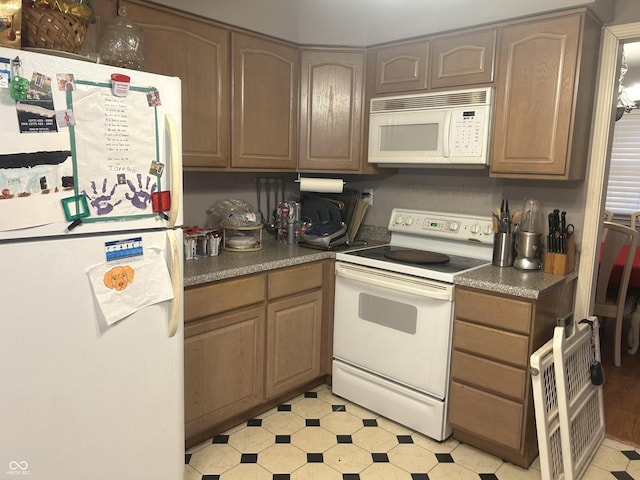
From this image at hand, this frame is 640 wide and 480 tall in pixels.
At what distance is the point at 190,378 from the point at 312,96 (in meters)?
1.74

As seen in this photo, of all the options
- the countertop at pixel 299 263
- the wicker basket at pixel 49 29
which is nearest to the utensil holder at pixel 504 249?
the countertop at pixel 299 263

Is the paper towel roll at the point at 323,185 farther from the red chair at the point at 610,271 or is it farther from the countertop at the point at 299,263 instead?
the red chair at the point at 610,271

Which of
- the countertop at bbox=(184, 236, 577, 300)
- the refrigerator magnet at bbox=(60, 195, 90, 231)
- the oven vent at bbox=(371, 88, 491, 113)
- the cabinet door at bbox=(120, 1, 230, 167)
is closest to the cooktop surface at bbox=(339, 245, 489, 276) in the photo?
the countertop at bbox=(184, 236, 577, 300)

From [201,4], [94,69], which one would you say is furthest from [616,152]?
[94,69]

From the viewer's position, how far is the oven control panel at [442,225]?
105 inches

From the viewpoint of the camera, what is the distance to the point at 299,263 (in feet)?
8.52

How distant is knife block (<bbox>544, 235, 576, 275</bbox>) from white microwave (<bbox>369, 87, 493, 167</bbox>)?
22.5 inches

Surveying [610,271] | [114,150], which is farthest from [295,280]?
[610,271]

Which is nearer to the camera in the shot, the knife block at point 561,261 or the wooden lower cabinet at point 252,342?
the wooden lower cabinet at point 252,342

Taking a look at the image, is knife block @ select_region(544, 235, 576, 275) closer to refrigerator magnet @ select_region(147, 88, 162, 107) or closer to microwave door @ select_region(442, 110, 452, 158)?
microwave door @ select_region(442, 110, 452, 158)

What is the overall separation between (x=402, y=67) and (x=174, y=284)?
182 cm

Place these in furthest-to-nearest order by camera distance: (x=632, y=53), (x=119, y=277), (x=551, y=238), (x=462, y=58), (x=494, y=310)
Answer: (x=632, y=53) < (x=462, y=58) < (x=551, y=238) < (x=494, y=310) < (x=119, y=277)

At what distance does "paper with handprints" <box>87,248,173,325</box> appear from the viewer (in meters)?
1.47

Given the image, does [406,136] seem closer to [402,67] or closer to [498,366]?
[402,67]
